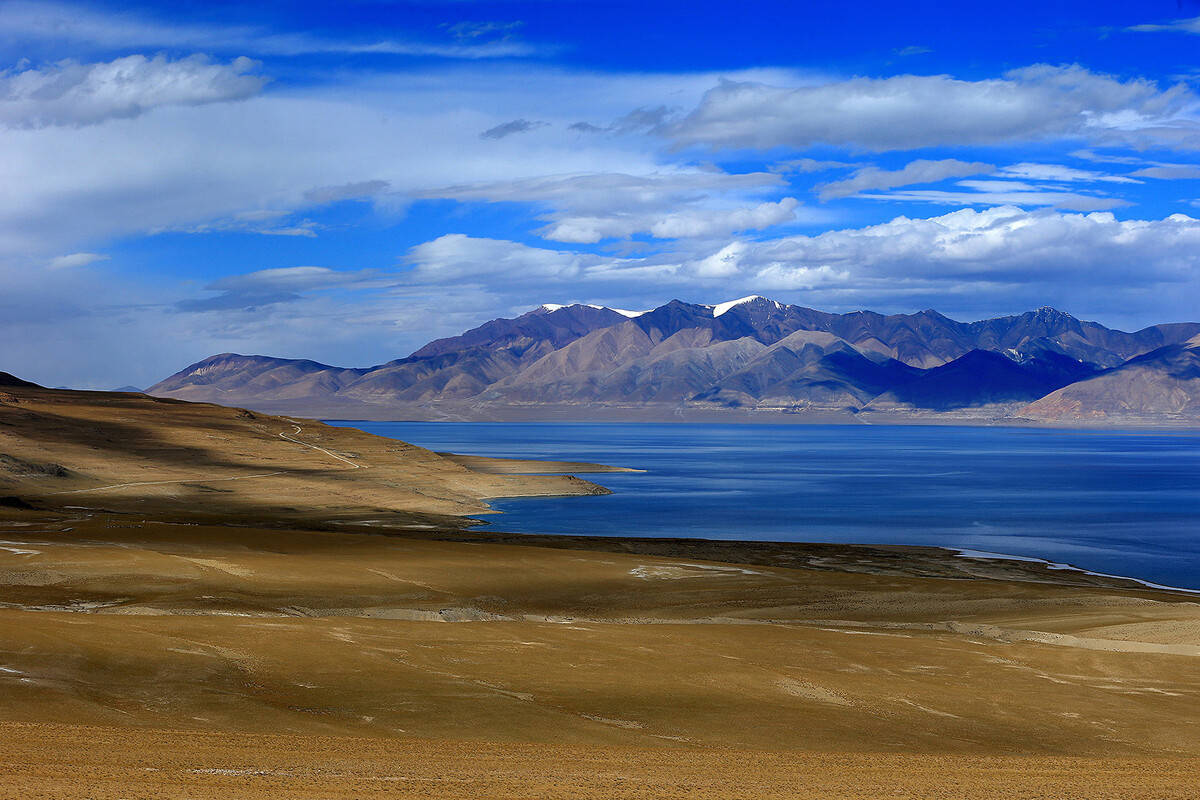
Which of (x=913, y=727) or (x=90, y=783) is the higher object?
(x=90, y=783)

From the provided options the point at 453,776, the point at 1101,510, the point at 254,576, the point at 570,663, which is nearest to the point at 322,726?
the point at 453,776

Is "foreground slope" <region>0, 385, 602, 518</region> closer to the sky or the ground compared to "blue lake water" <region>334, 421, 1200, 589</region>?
closer to the sky

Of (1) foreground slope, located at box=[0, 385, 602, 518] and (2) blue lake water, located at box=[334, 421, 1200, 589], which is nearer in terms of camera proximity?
(2) blue lake water, located at box=[334, 421, 1200, 589]

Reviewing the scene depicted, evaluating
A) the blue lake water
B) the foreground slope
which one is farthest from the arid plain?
the foreground slope

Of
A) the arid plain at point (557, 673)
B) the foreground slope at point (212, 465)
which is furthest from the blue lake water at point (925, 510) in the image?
the arid plain at point (557, 673)

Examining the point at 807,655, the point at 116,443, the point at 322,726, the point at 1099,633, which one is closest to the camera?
the point at 322,726

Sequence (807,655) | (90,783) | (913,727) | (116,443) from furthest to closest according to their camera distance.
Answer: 1. (116,443)
2. (807,655)
3. (913,727)
4. (90,783)

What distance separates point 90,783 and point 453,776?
17.0ft

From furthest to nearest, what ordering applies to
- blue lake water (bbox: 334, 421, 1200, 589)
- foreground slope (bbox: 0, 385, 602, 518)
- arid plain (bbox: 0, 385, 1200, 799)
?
foreground slope (bbox: 0, 385, 602, 518)
blue lake water (bbox: 334, 421, 1200, 589)
arid plain (bbox: 0, 385, 1200, 799)

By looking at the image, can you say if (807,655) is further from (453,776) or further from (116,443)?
(116,443)

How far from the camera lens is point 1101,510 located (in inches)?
3920

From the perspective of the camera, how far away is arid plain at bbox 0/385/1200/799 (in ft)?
57.6

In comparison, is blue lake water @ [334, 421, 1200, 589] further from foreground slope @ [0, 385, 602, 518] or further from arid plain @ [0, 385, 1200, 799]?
arid plain @ [0, 385, 1200, 799]

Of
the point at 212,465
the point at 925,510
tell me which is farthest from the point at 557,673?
the point at 212,465
